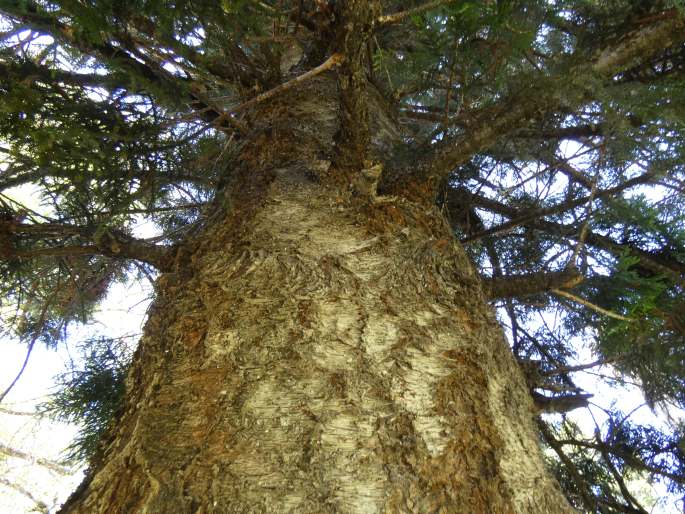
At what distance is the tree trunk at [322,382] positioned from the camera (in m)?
0.96

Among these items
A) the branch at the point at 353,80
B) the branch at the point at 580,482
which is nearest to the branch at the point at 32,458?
the branch at the point at 580,482

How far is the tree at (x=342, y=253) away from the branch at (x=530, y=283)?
0.01m

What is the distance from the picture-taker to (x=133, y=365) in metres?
1.41

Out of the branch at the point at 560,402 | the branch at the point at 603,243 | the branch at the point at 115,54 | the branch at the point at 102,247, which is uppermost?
the branch at the point at 603,243

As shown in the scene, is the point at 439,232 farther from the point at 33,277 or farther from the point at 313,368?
the point at 33,277

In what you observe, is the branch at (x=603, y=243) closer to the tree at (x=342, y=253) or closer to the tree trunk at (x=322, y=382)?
the tree at (x=342, y=253)

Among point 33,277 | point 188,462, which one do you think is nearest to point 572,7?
point 188,462

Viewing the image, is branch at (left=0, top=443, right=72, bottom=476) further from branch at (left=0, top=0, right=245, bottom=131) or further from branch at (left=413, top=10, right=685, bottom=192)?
branch at (left=413, top=10, right=685, bottom=192)

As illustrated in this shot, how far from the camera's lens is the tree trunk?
0.96m

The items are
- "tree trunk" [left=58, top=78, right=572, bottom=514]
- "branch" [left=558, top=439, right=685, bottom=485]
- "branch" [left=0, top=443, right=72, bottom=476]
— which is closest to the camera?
"tree trunk" [left=58, top=78, right=572, bottom=514]

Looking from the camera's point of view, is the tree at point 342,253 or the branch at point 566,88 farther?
the branch at point 566,88

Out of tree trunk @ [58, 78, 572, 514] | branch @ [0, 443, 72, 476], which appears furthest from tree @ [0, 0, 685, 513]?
branch @ [0, 443, 72, 476]

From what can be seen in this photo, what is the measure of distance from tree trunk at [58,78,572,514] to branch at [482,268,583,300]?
11.3 inches

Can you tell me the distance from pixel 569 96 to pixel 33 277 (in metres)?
2.39
